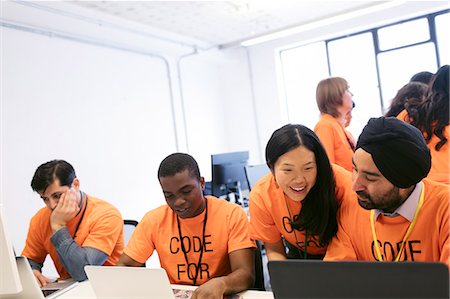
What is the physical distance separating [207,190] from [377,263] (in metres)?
3.04

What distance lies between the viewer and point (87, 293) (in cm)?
173

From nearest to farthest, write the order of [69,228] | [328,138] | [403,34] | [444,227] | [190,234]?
[444,227] < [190,234] < [69,228] < [328,138] < [403,34]

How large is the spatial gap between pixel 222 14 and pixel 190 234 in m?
3.48

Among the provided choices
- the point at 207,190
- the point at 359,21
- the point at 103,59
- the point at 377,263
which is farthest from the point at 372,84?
the point at 377,263

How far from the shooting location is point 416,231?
1.20 m

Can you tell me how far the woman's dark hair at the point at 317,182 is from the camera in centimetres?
143

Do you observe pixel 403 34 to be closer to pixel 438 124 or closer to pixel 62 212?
pixel 438 124

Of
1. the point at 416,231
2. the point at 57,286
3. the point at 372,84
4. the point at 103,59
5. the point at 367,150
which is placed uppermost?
the point at 103,59

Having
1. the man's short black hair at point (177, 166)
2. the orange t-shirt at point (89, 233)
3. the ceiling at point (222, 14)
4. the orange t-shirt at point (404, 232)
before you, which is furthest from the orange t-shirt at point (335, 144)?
the ceiling at point (222, 14)

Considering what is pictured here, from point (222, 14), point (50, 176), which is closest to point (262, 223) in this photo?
point (50, 176)

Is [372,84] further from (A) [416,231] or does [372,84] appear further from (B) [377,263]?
(B) [377,263]

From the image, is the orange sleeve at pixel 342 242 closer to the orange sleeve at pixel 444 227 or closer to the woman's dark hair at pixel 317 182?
the woman's dark hair at pixel 317 182

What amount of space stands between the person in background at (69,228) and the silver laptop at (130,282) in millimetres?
641

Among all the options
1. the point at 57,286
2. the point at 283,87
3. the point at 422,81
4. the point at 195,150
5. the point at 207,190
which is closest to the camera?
the point at 57,286
